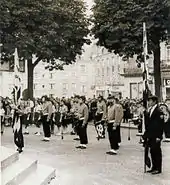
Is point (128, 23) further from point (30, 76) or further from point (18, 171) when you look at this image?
point (18, 171)

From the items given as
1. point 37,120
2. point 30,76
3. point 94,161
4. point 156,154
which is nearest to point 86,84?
point 30,76

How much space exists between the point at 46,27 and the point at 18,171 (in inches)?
422

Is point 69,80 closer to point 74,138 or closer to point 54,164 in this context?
point 74,138

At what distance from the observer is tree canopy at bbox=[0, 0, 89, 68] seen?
1357cm

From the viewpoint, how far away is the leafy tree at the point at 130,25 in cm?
1431

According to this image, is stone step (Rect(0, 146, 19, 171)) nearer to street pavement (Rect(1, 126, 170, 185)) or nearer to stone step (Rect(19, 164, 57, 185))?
stone step (Rect(19, 164, 57, 185))

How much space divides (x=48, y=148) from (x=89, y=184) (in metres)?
3.98

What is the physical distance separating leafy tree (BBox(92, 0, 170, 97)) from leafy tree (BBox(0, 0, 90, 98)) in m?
0.68

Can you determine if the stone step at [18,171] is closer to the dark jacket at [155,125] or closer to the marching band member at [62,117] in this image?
the dark jacket at [155,125]

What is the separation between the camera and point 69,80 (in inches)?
605

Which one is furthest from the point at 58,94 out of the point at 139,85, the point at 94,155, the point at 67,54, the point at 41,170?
the point at 41,170

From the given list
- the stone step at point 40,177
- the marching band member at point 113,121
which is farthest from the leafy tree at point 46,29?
the stone step at point 40,177

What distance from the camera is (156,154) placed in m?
6.74

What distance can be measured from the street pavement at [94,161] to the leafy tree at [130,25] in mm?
3945
